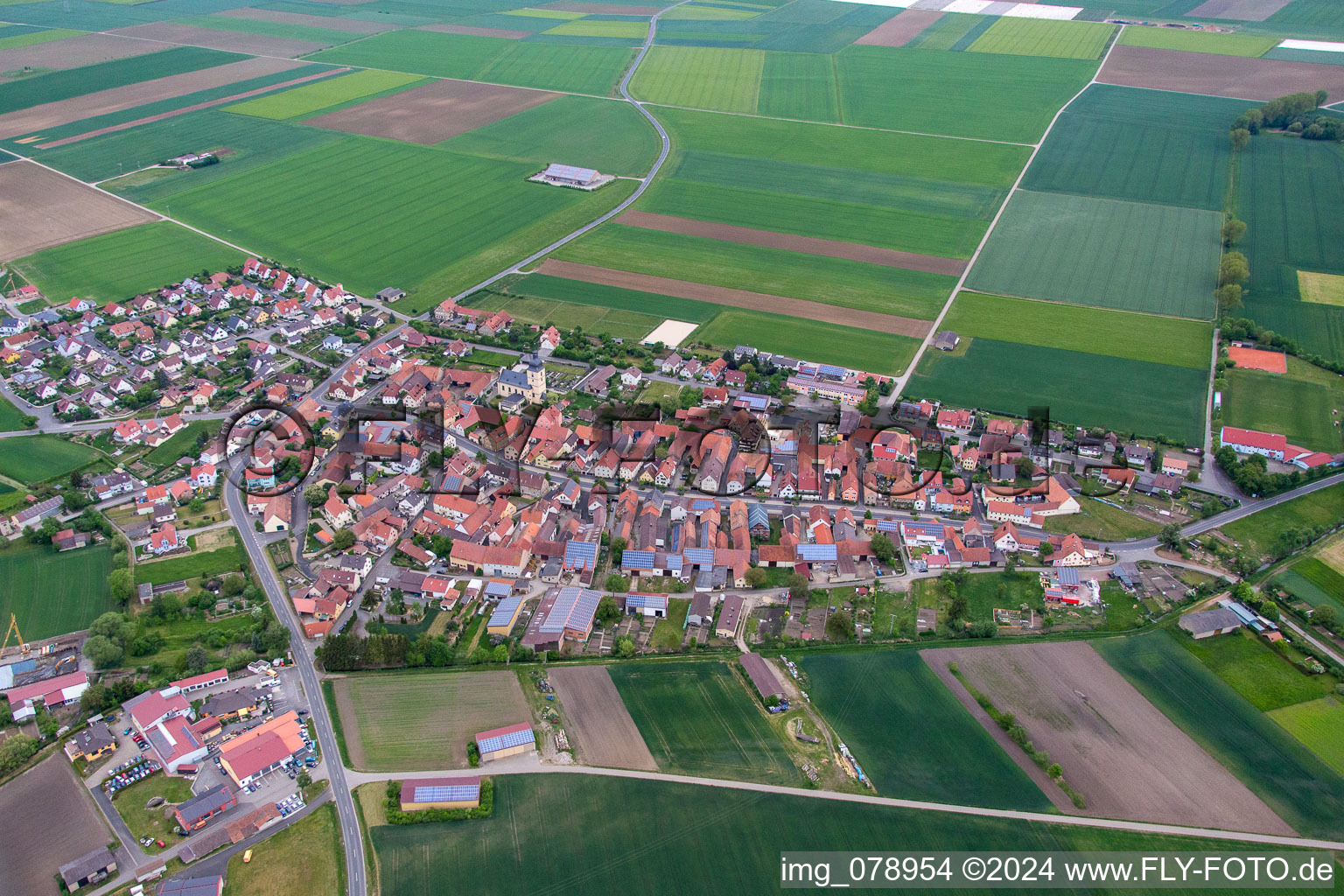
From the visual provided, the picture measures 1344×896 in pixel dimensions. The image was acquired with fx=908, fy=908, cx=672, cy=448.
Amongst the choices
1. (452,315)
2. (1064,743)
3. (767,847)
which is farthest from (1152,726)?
(452,315)

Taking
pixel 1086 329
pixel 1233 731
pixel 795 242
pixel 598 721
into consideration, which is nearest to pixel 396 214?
pixel 795 242

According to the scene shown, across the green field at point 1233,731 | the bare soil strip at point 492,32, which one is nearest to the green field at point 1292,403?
the green field at point 1233,731

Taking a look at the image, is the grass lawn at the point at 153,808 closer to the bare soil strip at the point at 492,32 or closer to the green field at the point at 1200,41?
the bare soil strip at the point at 492,32

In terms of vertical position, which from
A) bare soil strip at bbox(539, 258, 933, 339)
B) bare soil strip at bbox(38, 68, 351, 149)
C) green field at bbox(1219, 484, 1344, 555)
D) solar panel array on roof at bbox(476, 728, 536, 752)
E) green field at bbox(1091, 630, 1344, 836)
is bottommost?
solar panel array on roof at bbox(476, 728, 536, 752)

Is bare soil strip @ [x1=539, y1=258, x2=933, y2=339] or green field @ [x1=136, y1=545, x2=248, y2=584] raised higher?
bare soil strip @ [x1=539, y1=258, x2=933, y2=339]

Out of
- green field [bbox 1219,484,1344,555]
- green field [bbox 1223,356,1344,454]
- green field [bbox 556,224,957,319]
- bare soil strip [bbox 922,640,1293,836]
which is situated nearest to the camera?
bare soil strip [bbox 922,640,1293,836]

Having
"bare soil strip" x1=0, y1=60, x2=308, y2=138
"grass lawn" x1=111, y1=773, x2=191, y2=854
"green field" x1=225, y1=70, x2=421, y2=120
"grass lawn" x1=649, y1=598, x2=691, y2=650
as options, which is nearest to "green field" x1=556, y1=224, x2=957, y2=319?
"grass lawn" x1=649, y1=598, x2=691, y2=650

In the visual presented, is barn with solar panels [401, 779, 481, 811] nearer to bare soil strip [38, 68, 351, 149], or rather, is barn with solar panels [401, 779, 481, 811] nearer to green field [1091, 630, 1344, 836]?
green field [1091, 630, 1344, 836]
